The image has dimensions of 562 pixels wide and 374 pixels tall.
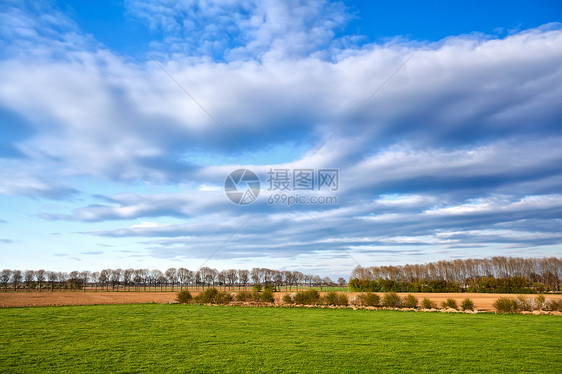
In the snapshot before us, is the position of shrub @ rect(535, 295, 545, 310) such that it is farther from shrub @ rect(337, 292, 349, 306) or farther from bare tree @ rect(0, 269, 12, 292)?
bare tree @ rect(0, 269, 12, 292)

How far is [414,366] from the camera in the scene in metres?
15.9

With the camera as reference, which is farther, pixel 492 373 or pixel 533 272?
pixel 533 272

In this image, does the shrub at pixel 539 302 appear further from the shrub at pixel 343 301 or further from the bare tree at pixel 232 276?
the bare tree at pixel 232 276

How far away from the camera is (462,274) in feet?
501

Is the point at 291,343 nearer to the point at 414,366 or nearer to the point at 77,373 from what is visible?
the point at 414,366

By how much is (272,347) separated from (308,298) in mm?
35062

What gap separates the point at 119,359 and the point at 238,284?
157 m

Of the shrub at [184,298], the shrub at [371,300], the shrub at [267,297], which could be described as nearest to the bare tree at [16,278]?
the shrub at [184,298]

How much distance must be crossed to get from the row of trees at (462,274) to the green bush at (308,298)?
50100 millimetres

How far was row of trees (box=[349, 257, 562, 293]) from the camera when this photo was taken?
10288cm

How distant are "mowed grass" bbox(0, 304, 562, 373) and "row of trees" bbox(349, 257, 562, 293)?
7717 cm

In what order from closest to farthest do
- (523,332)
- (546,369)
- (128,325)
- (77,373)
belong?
(77,373) < (546,369) < (523,332) < (128,325)

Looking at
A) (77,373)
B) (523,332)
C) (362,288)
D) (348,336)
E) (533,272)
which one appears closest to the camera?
(77,373)

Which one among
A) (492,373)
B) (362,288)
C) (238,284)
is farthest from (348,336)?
(238,284)
